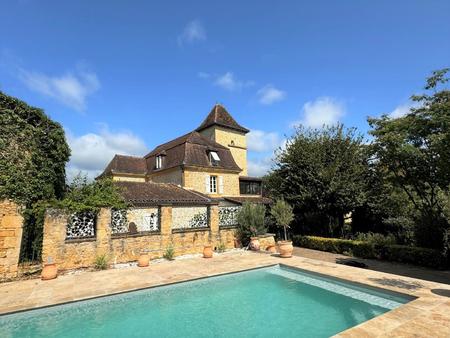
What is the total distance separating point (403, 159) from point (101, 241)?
555 inches

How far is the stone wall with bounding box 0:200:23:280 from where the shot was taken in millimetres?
9453

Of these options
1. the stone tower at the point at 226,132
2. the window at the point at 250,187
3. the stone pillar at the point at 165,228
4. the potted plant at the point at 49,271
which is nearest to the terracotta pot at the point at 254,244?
the stone pillar at the point at 165,228

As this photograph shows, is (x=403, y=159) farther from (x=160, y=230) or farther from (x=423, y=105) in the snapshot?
(x=160, y=230)

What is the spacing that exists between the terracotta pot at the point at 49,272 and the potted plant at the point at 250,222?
9122 millimetres

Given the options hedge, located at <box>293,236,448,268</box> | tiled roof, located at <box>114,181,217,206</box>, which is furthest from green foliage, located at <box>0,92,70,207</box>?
hedge, located at <box>293,236,448,268</box>

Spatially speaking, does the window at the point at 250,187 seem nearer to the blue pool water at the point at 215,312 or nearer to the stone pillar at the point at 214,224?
the stone pillar at the point at 214,224

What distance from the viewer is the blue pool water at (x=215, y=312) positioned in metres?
6.12

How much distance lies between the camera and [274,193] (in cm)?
1909

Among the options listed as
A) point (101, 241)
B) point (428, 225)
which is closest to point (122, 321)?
point (101, 241)

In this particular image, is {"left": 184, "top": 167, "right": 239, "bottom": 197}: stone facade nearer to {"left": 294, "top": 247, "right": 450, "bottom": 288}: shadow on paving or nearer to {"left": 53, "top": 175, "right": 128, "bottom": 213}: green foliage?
{"left": 53, "top": 175, "right": 128, "bottom": 213}: green foliage

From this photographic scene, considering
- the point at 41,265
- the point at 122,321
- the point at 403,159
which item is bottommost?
the point at 122,321

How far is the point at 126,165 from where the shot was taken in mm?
32656

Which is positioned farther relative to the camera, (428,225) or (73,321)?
(428,225)

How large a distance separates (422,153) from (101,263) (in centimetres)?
1449
